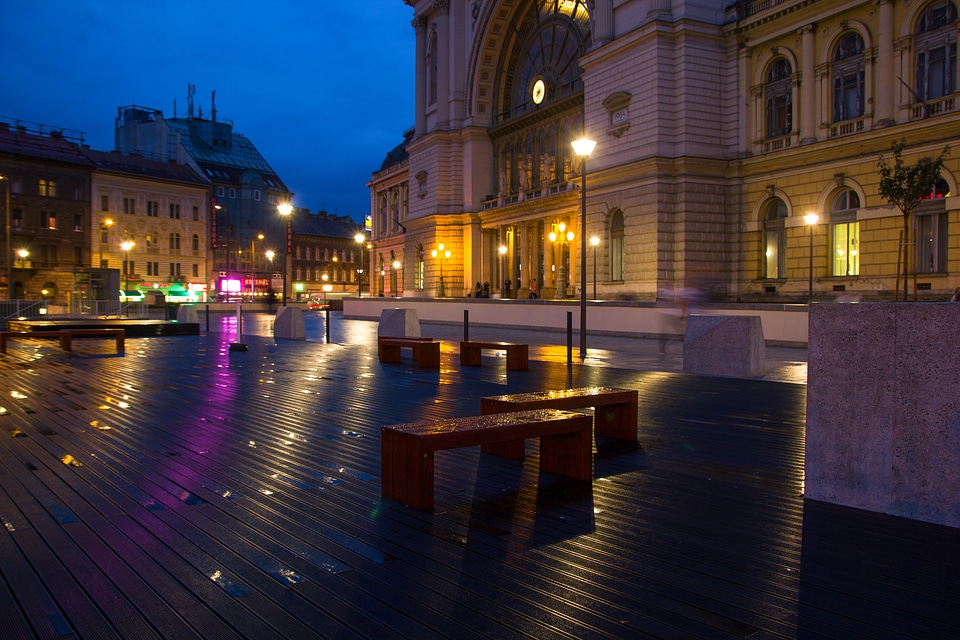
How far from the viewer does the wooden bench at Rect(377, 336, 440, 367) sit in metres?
15.6

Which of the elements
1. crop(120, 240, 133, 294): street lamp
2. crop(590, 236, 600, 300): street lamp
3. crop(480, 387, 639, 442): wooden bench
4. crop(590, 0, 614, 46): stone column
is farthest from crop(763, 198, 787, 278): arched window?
crop(120, 240, 133, 294): street lamp

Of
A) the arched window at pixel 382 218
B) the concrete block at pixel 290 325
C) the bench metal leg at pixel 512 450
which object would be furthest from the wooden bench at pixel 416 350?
the arched window at pixel 382 218

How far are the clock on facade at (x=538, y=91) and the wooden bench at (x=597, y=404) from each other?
46.8m

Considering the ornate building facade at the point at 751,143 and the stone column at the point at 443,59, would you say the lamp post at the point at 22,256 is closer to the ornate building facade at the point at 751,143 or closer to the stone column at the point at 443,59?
the stone column at the point at 443,59

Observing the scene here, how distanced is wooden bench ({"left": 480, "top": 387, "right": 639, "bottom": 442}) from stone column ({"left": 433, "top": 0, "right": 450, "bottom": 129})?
176 feet

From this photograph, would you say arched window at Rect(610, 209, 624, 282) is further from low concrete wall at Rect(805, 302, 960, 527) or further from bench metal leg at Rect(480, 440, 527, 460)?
low concrete wall at Rect(805, 302, 960, 527)

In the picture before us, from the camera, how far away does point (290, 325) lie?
2678cm

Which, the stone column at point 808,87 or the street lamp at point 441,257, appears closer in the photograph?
the stone column at point 808,87

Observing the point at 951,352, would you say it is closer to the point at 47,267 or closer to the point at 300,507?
the point at 300,507

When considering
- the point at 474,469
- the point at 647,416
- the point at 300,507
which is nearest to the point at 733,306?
the point at 647,416

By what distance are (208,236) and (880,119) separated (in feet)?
242

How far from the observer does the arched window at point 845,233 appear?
3159 cm

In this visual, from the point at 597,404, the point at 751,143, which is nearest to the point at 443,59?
the point at 751,143

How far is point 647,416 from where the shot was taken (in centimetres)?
935
